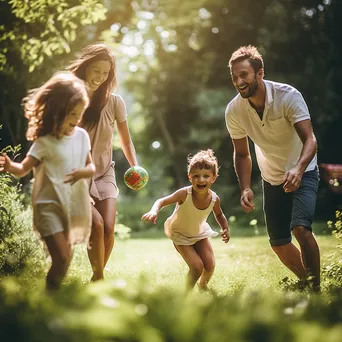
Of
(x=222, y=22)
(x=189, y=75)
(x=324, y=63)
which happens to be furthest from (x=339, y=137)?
(x=189, y=75)

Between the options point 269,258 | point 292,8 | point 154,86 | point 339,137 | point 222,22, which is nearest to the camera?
point 269,258

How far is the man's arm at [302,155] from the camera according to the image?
531 cm

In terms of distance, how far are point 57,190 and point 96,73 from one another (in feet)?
5.62

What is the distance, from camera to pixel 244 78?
6.00 m

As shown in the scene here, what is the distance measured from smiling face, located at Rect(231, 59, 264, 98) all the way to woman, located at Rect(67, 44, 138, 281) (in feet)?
3.94

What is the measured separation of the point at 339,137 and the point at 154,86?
1364 cm

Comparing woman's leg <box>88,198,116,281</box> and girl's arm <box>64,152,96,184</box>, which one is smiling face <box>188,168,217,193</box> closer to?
woman's leg <box>88,198,116,281</box>

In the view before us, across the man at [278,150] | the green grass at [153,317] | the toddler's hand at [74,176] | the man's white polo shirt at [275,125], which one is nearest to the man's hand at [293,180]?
the man at [278,150]

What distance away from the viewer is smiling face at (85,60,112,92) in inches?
228

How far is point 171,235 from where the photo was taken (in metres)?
6.30

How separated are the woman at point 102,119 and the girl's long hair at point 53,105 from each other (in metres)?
1.09

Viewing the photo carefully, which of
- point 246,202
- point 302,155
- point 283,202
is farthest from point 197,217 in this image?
point 302,155

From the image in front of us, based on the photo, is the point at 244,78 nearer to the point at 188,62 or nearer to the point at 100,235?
the point at 100,235

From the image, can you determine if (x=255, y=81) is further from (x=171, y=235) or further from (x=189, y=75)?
(x=189, y=75)
